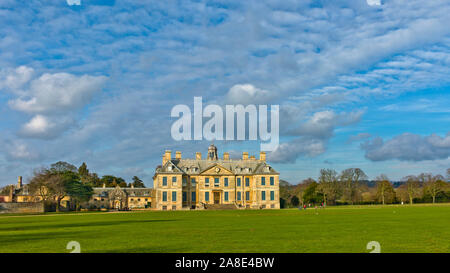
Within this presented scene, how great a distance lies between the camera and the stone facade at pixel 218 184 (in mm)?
62469

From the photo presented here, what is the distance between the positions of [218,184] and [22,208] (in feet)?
92.8

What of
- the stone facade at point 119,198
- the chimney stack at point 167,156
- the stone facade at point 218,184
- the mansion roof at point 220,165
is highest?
the chimney stack at point 167,156

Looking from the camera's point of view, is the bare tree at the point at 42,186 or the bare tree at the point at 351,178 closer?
the bare tree at the point at 42,186

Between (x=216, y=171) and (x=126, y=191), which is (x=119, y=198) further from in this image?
(x=216, y=171)

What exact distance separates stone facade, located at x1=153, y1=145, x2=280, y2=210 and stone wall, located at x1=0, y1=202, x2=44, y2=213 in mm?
16305

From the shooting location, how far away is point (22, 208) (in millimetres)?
55562

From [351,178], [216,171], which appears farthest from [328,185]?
[216,171]

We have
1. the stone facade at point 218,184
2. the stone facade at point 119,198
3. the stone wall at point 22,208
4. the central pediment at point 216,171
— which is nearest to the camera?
the stone wall at point 22,208

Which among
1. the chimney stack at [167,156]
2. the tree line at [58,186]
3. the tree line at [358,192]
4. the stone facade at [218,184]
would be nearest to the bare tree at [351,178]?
the tree line at [358,192]

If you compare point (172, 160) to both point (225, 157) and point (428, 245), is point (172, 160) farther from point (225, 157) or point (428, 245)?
point (428, 245)

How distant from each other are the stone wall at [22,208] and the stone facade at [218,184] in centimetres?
1630

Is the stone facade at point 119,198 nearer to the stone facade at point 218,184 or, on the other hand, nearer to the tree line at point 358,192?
the stone facade at point 218,184

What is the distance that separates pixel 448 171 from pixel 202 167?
52785 millimetres
